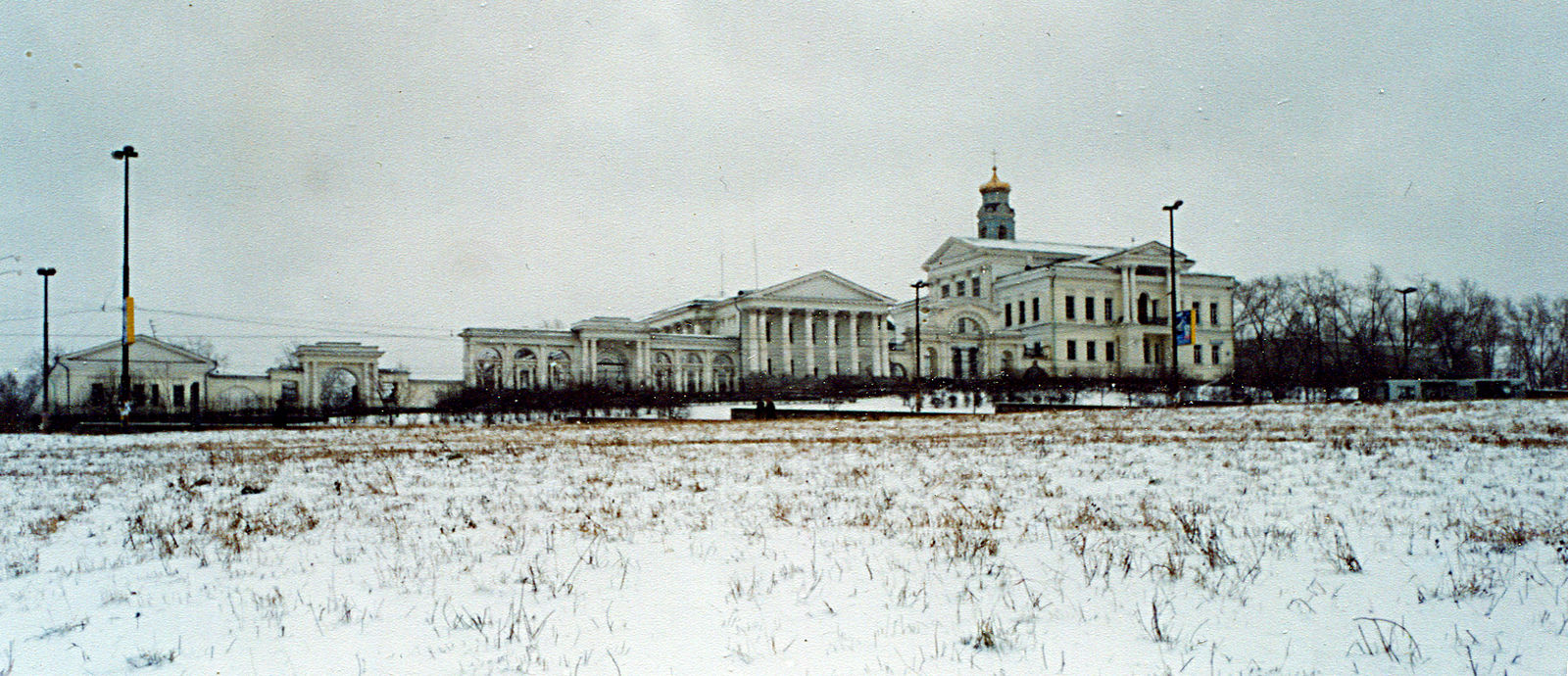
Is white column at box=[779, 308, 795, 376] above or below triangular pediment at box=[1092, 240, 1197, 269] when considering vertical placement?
below

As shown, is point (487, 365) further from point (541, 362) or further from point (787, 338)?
point (787, 338)

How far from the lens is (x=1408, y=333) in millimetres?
67312

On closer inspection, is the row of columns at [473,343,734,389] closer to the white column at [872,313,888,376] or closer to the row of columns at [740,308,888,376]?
Answer: the row of columns at [740,308,888,376]

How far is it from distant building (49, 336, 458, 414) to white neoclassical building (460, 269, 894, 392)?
6.34 m

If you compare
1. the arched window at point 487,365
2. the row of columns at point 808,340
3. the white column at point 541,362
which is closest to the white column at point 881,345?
the row of columns at point 808,340

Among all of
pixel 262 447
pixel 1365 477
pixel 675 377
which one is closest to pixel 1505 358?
pixel 675 377

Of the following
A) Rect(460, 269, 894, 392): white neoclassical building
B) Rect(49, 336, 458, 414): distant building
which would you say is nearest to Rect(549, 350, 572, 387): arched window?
Rect(460, 269, 894, 392): white neoclassical building

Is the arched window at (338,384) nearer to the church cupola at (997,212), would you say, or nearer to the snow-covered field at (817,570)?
the church cupola at (997,212)

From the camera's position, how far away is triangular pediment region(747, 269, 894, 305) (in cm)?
8100

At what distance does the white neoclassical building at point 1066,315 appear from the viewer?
76562mm

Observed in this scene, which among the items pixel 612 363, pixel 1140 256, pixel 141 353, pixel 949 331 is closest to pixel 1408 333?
pixel 1140 256

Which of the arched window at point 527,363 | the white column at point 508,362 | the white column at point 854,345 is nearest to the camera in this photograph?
the white column at point 508,362

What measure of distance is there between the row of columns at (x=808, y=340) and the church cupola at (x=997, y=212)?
16.5 meters

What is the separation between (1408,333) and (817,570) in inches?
2992
